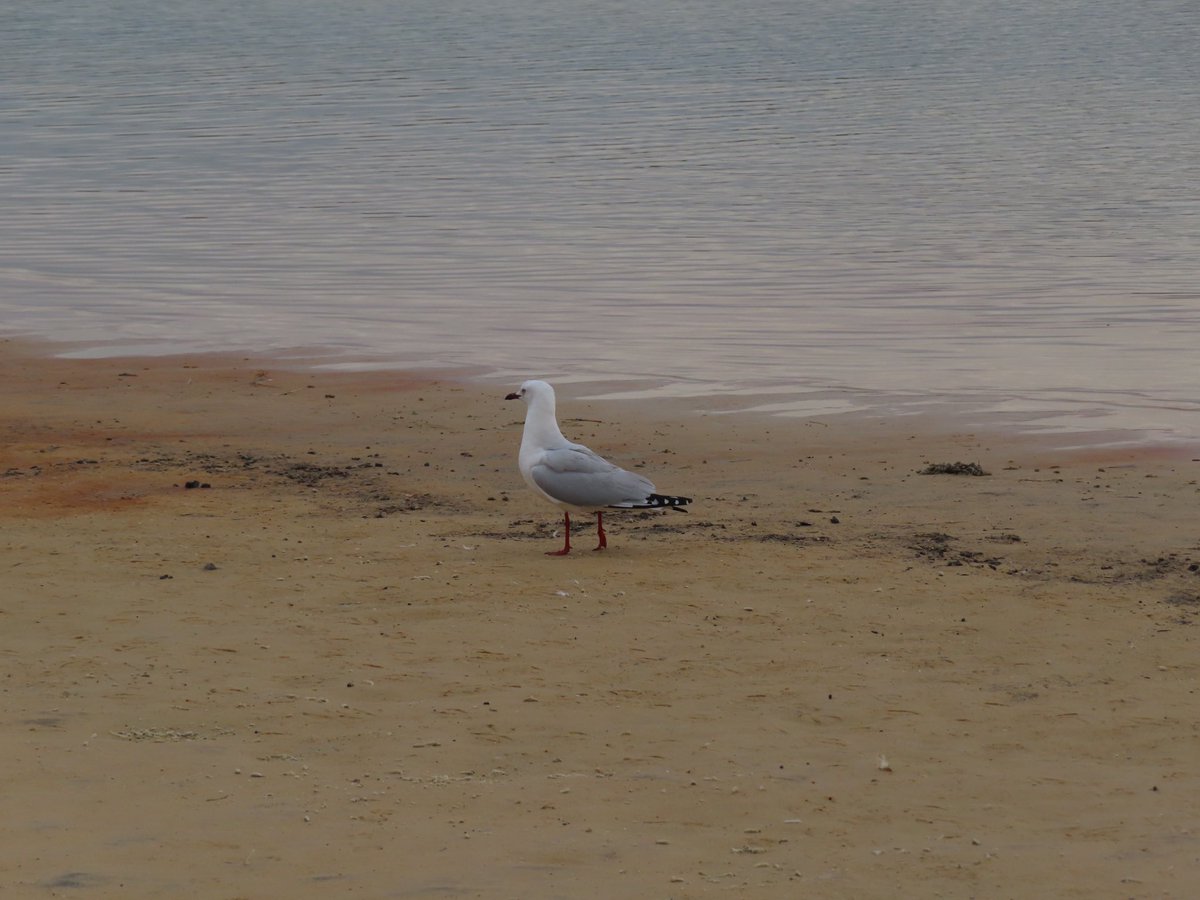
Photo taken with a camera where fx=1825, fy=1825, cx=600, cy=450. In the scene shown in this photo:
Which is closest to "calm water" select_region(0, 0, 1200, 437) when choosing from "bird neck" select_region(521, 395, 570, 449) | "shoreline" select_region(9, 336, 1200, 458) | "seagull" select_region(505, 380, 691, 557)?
"shoreline" select_region(9, 336, 1200, 458)

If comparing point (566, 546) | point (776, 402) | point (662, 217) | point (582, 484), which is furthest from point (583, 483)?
point (662, 217)

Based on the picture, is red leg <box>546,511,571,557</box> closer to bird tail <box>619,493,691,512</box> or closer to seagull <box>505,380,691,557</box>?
seagull <box>505,380,691,557</box>

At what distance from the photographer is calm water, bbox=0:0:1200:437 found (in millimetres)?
Answer: 15852

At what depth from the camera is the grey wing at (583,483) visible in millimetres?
9094

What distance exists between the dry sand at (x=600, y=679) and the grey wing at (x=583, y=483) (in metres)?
0.31

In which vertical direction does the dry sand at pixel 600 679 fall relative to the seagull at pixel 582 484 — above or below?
below

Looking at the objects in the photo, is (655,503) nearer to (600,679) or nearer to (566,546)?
(566,546)

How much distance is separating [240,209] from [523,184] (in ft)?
15.5

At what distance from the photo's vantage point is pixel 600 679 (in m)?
7.20

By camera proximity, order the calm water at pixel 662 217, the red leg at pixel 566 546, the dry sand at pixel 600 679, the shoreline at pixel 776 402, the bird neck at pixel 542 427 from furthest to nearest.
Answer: the calm water at pixel 662 217
the shoreline at pixel 776 402
the bird neck at pixel 542 427
the red leg at pixel 566 546
the dry sand at pixel 600 679

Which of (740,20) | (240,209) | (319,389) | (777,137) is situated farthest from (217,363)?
(740,20)

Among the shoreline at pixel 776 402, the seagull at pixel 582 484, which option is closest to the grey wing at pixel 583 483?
the seagull at pixel 582 484

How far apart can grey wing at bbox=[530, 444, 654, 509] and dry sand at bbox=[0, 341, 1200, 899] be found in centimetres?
31

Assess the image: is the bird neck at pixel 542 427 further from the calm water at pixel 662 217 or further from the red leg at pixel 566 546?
the calm water at pixel 662 217
